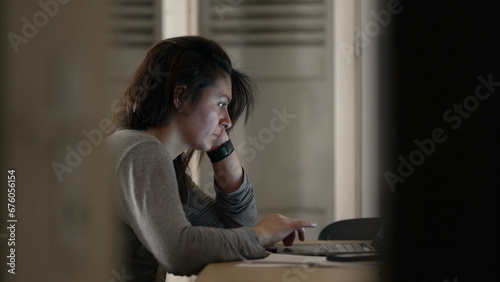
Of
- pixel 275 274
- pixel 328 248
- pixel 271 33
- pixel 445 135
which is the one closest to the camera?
pixel 445 135

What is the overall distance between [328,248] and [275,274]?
1.12ft

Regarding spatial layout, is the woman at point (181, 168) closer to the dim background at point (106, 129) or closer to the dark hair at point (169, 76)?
the dark hair at point (169, 76)

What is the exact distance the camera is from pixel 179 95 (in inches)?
48.5

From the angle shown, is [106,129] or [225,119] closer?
[106,129]

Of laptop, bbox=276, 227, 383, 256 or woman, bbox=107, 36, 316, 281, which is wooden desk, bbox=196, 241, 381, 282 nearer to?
woman, bbox=107, 36, 316, 281

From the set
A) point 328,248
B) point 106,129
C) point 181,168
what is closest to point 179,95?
point 181,168

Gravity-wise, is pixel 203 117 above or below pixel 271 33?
below

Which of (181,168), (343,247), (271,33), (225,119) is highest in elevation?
(271,33)

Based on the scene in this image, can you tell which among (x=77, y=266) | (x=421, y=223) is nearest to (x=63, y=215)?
(x=77, y=266)

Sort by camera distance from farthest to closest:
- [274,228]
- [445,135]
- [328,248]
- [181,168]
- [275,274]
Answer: [181,168]
[328,248]
[274,228]
[275,274]
[445,135]

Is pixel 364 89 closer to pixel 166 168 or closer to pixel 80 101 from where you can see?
pixel 166 168

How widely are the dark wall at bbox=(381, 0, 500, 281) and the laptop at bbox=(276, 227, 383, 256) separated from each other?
2.64 feet

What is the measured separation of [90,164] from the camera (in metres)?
0.29

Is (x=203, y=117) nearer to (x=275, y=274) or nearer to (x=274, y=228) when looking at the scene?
(x=274, y=228)
